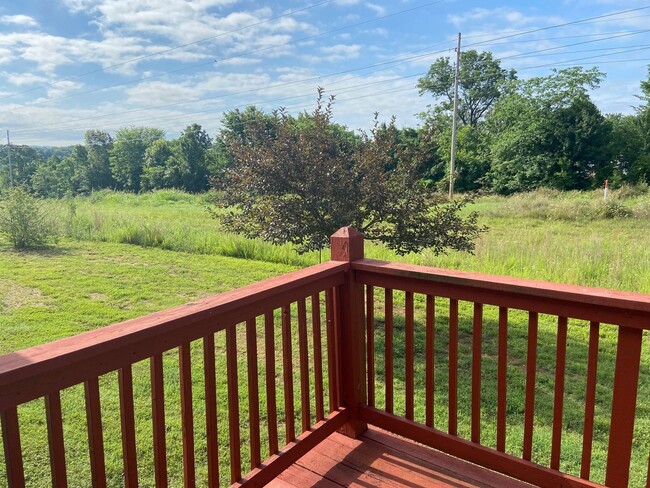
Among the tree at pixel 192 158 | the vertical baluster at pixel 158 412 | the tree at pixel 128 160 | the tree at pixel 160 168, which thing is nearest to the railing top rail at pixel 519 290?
the vertical baluster at pixel 158 412

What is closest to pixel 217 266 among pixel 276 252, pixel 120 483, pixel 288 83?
pixel 276 252

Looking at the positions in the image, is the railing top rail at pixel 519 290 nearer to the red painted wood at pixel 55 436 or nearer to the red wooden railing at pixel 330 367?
the red wooden railing at pixel 330 367

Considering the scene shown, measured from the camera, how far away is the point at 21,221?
9102mm

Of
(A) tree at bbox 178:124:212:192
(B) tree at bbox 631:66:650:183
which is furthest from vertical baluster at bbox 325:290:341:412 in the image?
(A) tree at bbox 178:124:212:192

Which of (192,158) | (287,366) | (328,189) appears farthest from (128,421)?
(192,158)

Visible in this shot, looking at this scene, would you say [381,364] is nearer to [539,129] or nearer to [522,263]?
[522,263]

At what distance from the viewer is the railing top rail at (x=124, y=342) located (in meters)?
0.95

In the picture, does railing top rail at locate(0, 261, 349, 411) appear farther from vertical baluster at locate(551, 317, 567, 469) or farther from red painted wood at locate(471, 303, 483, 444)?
vertical baluster at locate(551, 317, 567, 469)

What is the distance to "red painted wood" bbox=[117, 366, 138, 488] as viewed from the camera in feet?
3.85

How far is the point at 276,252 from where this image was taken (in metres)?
7.79

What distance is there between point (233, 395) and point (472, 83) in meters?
40.0

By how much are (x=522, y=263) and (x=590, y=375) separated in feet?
16.7

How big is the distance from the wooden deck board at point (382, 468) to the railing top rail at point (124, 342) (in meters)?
0.74

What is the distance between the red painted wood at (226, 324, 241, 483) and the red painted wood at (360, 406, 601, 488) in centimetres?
75
